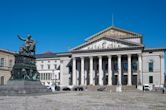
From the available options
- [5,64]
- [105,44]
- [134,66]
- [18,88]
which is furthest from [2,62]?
[18,88]

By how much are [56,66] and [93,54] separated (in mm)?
22337

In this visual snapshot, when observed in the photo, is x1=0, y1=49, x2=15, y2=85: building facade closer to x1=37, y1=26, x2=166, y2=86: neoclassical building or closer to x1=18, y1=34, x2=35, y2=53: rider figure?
x1=37, y1=26, x2=166, y2=86: neoclassical building

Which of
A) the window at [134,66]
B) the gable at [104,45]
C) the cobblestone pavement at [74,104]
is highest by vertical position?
the gable at [104,45]

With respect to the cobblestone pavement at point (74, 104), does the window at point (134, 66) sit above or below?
above

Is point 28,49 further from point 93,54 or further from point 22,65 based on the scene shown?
point 93,54

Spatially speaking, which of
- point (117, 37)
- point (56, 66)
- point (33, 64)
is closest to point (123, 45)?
point (117, 37)

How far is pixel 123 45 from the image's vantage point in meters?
75.5

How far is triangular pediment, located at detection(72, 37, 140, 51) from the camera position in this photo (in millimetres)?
75500

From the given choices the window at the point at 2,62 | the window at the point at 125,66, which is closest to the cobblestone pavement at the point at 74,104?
the window at the point at 2,62

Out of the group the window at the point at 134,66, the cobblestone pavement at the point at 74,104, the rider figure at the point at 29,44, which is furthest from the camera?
the window at the point at 134,66

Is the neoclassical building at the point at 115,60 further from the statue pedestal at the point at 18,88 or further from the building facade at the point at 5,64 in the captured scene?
the statue pedestal at the point at 18,88

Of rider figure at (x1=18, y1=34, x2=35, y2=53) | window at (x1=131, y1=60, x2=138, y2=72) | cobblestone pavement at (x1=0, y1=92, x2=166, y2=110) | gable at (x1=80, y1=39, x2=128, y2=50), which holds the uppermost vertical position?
gable at (x1=80, y1=39, x2=128, y2=50)

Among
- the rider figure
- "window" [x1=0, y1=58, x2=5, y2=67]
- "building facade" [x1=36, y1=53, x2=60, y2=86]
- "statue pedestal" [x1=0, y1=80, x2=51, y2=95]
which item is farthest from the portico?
"statue pedestal" [x1=0, y1=80, x2=51, y2=95]

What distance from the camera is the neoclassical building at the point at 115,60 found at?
7444 cm
